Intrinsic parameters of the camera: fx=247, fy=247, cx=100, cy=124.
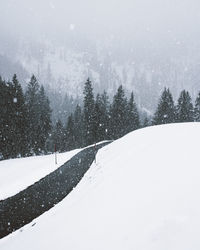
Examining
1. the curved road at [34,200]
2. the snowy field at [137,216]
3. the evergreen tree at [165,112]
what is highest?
the evergreen tree at [165,112]

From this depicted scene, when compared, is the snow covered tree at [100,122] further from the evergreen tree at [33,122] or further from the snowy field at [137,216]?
the snowy field at [137,216]

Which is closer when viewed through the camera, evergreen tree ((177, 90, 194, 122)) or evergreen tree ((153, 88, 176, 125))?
evergreen tree ((153, 88, 176, 125))

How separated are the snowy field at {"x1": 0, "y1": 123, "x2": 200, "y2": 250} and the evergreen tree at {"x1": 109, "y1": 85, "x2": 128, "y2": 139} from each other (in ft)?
175

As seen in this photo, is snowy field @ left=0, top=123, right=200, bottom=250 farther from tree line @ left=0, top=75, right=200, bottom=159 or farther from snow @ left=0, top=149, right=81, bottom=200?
tree line @ left=0, top=75, right=200, bottom=159

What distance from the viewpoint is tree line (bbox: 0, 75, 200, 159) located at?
4516 centimetres

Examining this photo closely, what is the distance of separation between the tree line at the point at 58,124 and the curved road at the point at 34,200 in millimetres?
30211

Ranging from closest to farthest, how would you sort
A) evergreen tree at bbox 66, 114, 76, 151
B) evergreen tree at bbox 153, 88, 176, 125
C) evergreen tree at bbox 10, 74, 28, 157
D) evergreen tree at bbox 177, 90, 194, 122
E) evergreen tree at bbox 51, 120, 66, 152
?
1. evergreen tree at bbox 10, 74, 28, 157
2. evergreen tree at bbox 153, 88, 176, 125
3. evergreen tree at bbox 177, 90, 194, 122
4. evergreen tree at bbox 66, 114, 76, 151
5. evergreen tree at bbox 51, 120, 66, 152

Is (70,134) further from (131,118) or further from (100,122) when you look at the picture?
(131,118)

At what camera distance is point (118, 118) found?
63750 millimetres

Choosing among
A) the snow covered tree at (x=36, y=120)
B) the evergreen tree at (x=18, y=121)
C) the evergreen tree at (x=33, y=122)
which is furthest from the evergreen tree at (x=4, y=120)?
the evergreen tree at (x=33, y=122)

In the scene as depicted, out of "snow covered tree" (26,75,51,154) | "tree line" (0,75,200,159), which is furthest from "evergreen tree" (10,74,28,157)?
"snow covered tree" (26,75,51,154)

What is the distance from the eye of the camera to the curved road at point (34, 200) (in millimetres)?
10032

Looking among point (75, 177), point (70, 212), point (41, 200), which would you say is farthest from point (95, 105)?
point (70, 212)

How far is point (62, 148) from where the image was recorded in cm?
7319
